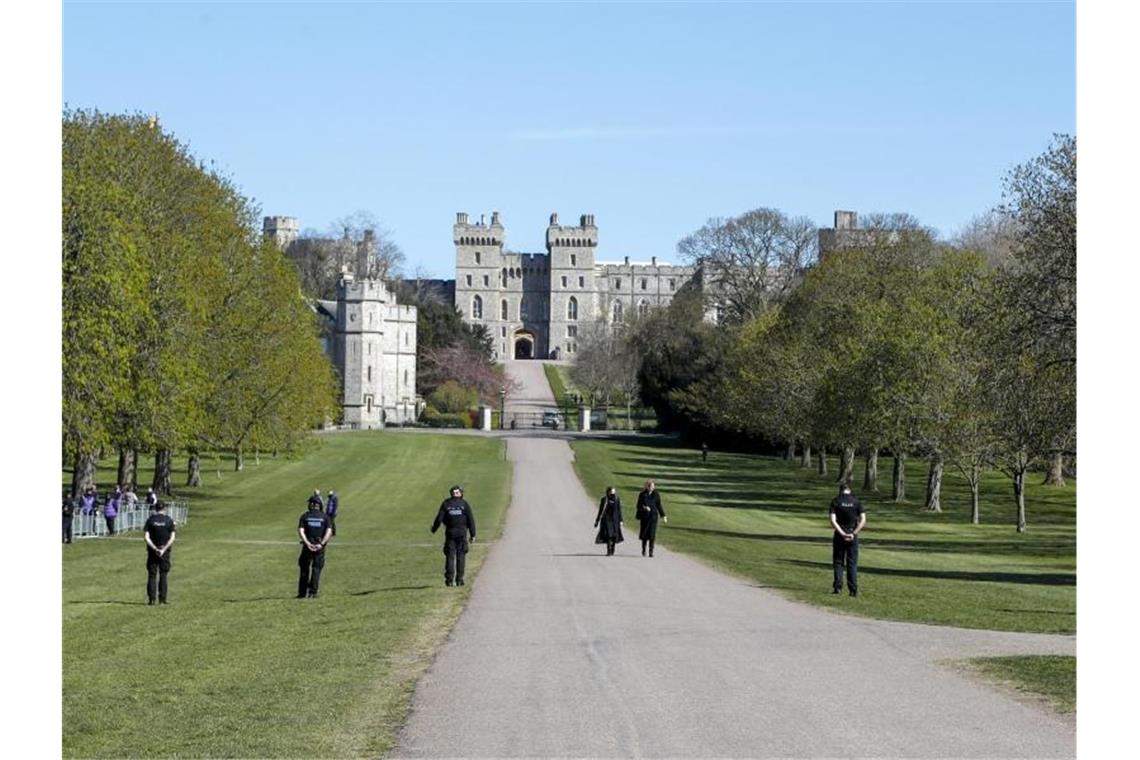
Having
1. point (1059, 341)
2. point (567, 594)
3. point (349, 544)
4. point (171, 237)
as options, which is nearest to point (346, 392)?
point (171, 237)

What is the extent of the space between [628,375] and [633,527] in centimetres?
9536

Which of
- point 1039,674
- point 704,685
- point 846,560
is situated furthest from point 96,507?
point 1039,674

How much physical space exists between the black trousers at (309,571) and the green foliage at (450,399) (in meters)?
Answer: 108

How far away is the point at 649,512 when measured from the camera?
36406 mm

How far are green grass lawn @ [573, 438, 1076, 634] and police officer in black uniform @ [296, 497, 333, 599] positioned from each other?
7227 mm

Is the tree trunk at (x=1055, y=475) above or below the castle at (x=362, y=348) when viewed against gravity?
below

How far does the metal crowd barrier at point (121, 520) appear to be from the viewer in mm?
48125

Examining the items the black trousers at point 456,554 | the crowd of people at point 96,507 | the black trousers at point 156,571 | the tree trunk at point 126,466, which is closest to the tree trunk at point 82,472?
the crowd of people at point 96,507

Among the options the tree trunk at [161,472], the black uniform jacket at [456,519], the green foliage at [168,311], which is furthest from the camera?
the tree trunk at [161,472]

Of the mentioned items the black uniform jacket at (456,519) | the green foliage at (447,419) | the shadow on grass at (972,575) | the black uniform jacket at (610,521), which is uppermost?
the green foliage at (447,419)

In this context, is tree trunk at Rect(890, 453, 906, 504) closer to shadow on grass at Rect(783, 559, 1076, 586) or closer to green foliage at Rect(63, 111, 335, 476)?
green foliage at Rect(63, 111, 335, 476)

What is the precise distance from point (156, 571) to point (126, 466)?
30792mm

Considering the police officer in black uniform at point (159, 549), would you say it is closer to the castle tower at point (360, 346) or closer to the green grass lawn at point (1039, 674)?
the green grass lawn at point (1039, 674)

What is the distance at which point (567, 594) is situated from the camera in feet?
87.3
